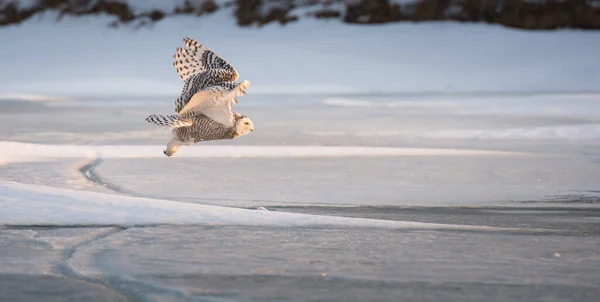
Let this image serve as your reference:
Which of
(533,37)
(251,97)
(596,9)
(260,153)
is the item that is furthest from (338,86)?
(260,153)

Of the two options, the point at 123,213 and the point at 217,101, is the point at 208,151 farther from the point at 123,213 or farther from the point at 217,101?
the point at 123,213

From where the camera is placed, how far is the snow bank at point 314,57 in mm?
17594

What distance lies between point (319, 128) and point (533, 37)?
933cm

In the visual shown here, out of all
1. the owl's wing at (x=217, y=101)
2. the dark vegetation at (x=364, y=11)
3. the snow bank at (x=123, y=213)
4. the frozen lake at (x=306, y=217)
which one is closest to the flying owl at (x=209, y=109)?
Result: the owl's wing at (x=217, y=101)

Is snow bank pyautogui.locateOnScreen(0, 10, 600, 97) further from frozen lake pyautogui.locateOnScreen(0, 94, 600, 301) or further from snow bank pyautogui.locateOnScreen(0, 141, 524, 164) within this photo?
snow bank pyautogui.locateOnScreen(0, 141, 524, 164)

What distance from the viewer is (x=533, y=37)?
1908 centimetres

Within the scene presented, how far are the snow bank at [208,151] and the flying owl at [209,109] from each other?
7.74 ft

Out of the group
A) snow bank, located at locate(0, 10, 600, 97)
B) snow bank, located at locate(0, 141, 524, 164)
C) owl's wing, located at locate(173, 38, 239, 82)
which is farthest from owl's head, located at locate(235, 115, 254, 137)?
snow bank, located at locate(0, 10, 600, 97)

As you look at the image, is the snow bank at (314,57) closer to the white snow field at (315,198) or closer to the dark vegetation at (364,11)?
the dark vegetation at (364,11)

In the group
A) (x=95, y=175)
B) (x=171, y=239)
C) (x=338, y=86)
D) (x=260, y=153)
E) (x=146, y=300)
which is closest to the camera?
(x=146, y=300)

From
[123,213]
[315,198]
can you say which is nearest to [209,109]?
[315,198]

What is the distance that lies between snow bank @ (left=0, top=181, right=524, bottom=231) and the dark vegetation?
49.8 feet

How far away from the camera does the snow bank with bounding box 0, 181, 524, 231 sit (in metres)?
4.77

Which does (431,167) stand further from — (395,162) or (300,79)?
(300,79)
